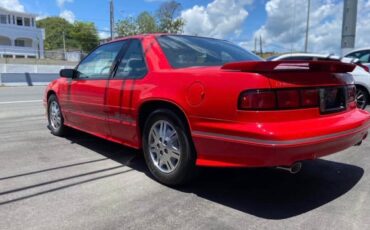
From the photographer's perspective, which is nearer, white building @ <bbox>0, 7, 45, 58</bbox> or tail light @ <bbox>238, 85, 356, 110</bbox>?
tail light @ <bbox>238, 85, 356, 110</bbox>

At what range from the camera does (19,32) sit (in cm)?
5944

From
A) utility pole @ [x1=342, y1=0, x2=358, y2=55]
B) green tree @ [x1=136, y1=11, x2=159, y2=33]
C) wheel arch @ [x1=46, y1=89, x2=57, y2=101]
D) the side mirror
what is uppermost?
green tree @ [x1=136, y1=11, x2=159, y2=33]

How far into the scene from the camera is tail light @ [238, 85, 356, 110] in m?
2.99

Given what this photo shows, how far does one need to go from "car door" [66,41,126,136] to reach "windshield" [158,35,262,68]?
757 mm

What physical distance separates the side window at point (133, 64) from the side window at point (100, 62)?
0.23 m

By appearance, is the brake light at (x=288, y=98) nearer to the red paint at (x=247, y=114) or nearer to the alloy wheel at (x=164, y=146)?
the red paint at (x=247, y=114)

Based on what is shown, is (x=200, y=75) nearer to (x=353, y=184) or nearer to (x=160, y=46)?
(x=160, y=46)

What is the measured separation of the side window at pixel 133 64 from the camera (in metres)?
4.10

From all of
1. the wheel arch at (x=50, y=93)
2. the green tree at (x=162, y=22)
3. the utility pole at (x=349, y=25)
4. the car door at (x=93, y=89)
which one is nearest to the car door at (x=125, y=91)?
the car door at (x=93, y=89)

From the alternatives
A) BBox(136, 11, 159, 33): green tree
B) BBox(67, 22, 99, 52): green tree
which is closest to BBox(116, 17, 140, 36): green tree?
BBox(136, 11, 159, 33): green tree

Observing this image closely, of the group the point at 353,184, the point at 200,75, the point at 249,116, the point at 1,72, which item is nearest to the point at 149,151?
the point at 200,75

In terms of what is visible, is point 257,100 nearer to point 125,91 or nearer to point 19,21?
point 125,91

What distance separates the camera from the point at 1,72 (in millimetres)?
18906

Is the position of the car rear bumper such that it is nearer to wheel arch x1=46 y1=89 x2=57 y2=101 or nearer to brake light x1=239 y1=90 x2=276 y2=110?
brake light x1=239 y1=90 x2=276 y2=110
